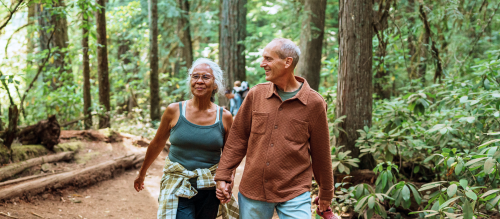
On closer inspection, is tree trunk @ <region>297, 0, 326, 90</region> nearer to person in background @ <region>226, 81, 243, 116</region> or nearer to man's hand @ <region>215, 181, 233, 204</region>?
person in background @ <region>226, 81, 243, 116</region>

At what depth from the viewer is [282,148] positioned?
2.59 m

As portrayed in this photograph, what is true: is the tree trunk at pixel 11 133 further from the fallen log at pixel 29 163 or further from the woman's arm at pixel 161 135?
the woman's arm at pixel 161 135

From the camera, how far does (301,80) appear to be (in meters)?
2.93

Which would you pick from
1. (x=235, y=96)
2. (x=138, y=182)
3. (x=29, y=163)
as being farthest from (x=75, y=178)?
(x=235, y=96)

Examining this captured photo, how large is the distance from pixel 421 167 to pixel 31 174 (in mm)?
6554

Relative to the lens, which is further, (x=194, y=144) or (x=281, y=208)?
(x=194, y=144)

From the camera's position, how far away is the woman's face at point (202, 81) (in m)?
3.18

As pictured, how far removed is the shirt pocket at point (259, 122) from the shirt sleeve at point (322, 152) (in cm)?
36

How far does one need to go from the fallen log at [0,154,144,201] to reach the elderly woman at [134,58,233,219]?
3222 millimetres

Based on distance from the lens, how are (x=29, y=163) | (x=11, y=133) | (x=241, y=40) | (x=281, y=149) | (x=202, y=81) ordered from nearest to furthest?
(x=281, y=149) → (x=202, y=81) → (x=11, y=133) → (x=29, y=163) → (x=241, y=40)

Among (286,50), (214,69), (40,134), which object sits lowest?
(40,134)

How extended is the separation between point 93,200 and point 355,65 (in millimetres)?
4996

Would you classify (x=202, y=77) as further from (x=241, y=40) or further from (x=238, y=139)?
(x=241, y=40)

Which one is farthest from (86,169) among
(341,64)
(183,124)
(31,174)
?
(341,64)
